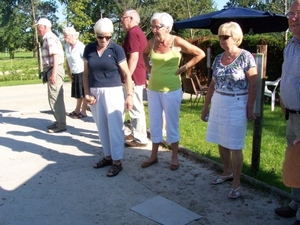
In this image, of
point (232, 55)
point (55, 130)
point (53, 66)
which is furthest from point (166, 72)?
point (55, 130)

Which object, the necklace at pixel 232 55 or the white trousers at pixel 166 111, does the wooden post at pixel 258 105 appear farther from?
the white trousers at pixel 166 111

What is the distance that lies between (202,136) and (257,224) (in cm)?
284

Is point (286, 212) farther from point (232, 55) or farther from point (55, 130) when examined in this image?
point (55, 130)

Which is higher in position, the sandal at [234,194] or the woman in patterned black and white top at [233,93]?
the woman in patterned black and white top at [233,93]

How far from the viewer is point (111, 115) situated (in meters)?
4.12

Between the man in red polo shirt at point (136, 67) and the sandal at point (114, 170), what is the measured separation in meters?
1.03

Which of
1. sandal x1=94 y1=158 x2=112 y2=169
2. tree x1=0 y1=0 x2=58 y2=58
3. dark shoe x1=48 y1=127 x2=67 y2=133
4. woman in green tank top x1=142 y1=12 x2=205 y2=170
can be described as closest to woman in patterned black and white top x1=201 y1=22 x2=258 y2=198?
woman in green tank top x1=142 y1=12 x2=205 y2=170

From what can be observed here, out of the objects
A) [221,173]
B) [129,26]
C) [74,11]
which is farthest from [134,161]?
[74,11]

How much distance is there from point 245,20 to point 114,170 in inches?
231

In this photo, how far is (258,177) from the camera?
396 centimetres

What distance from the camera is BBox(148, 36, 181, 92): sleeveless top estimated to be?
4113 millimetres

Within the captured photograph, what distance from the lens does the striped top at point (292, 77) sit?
2721 millimetres

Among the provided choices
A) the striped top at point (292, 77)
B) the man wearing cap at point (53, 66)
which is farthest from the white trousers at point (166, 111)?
the man wearing cap at point (53, 66)

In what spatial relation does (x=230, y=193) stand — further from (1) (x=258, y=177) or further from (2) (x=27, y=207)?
(2) (x=27, y=207)
